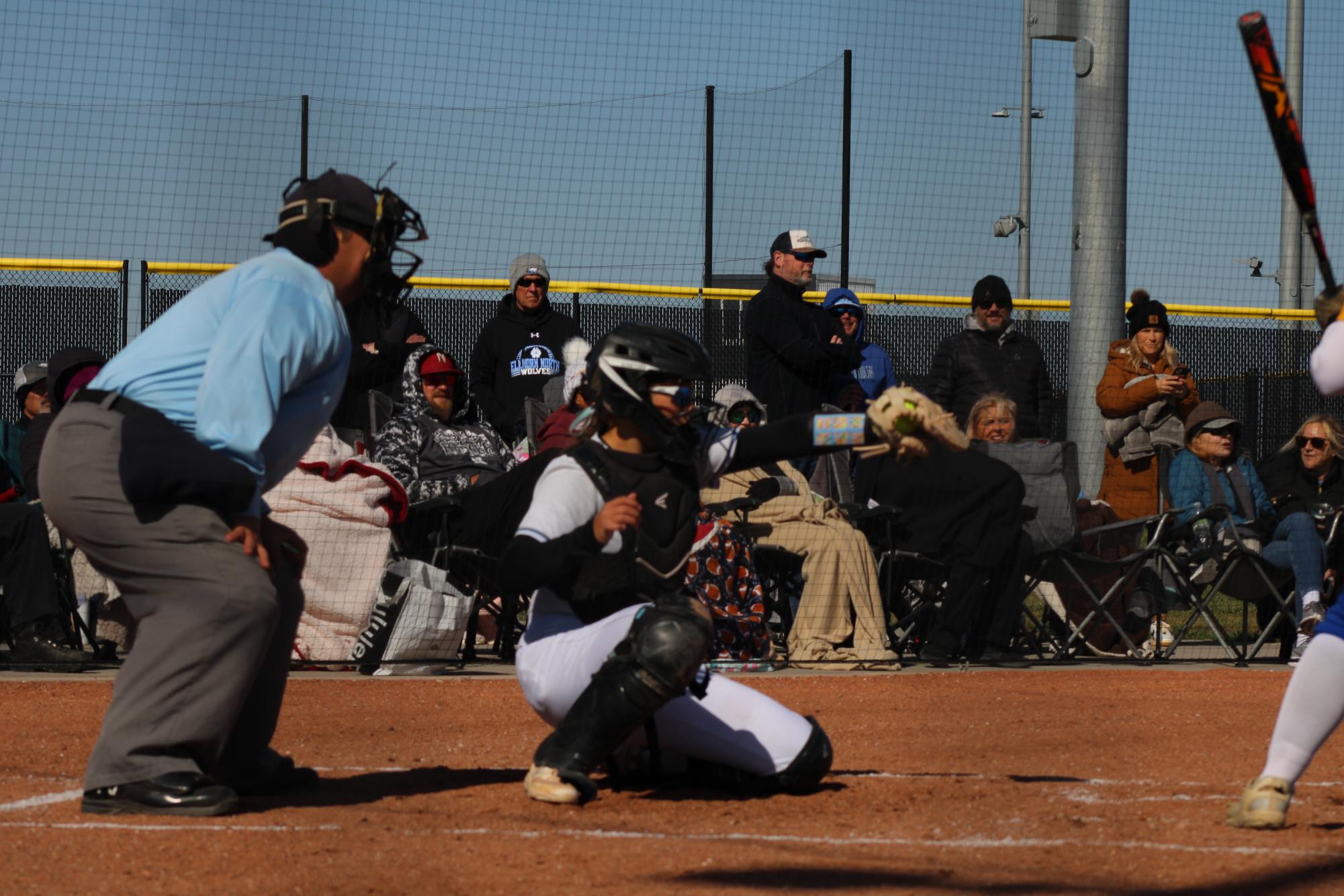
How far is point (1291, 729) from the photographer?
438 centimetres

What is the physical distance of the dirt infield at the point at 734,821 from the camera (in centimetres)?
396

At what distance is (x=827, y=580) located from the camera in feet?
29.2

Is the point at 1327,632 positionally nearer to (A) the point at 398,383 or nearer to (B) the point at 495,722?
(B) the point at 495,722

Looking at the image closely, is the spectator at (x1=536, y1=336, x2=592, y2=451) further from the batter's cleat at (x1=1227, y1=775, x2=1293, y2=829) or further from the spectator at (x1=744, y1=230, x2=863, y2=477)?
the batter's cleat at (x1=1227, y1=775, x2=1293, y2=829)

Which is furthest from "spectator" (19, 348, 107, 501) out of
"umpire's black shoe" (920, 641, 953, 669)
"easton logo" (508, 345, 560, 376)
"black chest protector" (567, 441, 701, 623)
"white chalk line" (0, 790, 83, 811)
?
"umpire's black shoe" (920, 641, 953, 669)

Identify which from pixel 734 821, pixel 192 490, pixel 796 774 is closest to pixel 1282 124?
pixel 796 774

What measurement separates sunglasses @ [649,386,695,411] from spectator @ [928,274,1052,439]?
5369 mm

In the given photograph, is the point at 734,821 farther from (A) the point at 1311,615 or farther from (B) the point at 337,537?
(A) the point at 1311,615

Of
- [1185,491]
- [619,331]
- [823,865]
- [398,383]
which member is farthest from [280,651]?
[1185,491]

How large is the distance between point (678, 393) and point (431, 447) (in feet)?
15.0

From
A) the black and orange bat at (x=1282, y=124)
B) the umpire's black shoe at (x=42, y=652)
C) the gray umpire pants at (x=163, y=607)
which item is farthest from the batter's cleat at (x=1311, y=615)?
the gray umpire pants at (x=163, y=607)

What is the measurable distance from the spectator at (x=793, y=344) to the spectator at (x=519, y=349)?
1209 mm

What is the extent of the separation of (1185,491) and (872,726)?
3905mm

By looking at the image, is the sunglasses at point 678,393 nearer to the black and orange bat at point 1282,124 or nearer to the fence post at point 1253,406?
the black and orange bat at point 1282,124
